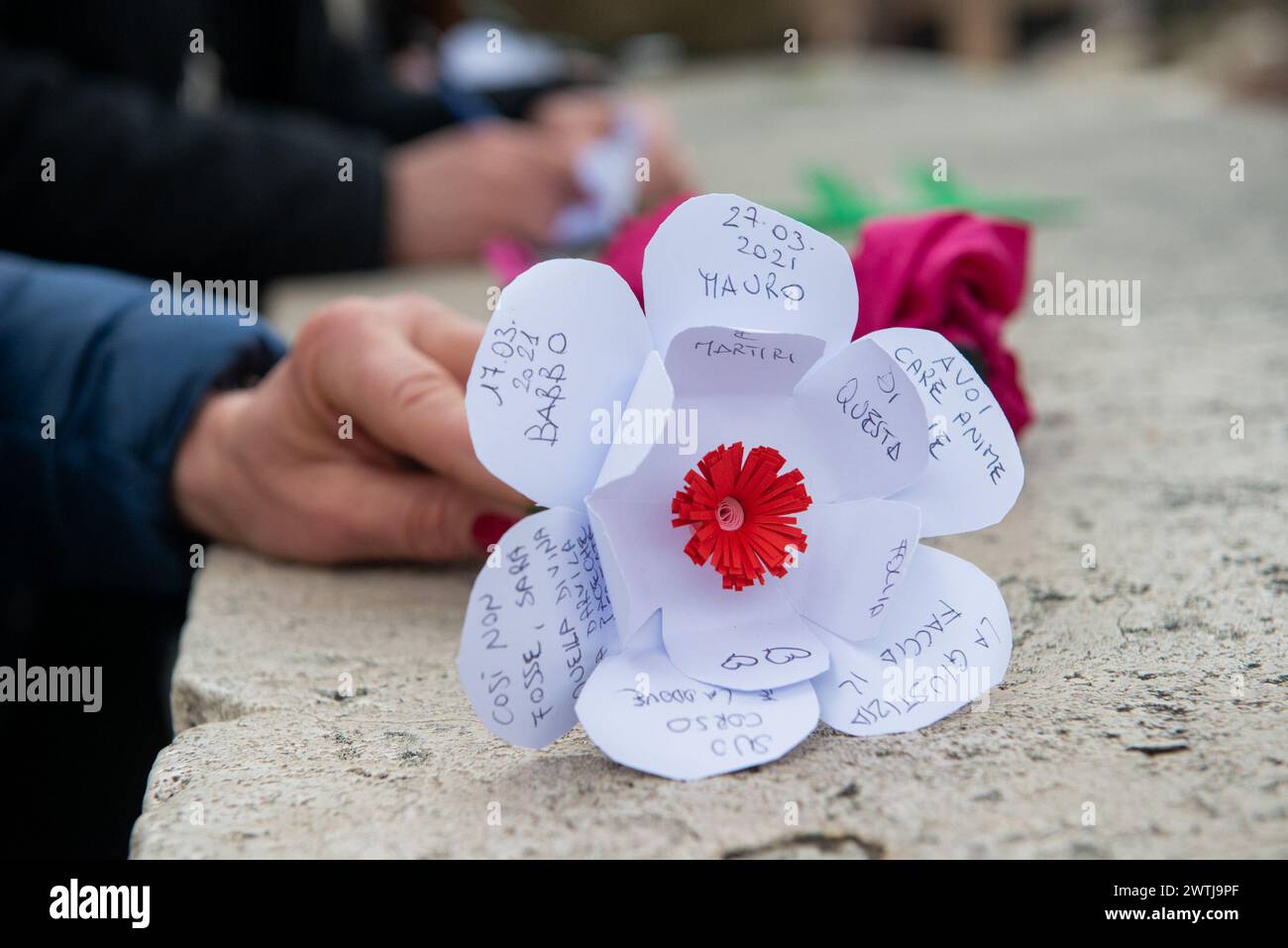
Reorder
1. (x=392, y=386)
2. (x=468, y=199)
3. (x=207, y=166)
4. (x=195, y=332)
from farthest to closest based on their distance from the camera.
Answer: (x=468, y=199), (x=207, y=166), (x=195, y=332), (x=392, y=386)

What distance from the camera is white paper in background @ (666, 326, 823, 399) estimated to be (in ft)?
1.75

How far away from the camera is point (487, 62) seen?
8.01 feet

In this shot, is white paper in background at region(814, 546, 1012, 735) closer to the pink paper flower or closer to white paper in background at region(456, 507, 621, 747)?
white paper in background at region(456, 507, 621, 747)

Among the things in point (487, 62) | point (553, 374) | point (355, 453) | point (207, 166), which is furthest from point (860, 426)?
point (487, 62)

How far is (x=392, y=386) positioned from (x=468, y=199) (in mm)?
1115

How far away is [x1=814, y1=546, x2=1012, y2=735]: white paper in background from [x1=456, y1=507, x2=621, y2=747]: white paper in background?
112mm

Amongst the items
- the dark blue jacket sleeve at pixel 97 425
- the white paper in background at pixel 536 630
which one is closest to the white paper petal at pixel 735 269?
the white paper in background at pixel 536 630

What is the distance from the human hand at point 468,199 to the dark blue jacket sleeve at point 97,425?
0.84 metres

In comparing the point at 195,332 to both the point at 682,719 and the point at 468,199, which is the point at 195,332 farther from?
the point at 468,199

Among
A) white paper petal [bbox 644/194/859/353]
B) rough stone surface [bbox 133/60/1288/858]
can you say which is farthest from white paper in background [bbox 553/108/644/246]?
white paper petal [bbox 644/194/859/353]

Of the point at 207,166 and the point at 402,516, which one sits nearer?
the point at 402,516

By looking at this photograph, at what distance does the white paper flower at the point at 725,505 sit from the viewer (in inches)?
20.3
